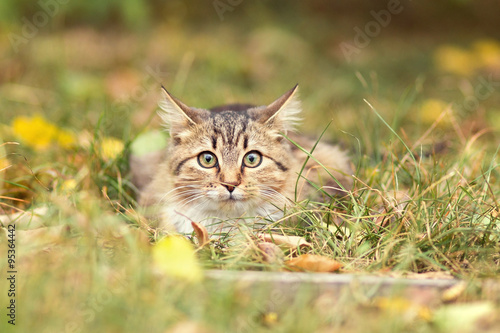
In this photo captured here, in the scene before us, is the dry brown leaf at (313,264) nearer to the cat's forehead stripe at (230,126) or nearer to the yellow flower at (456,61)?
the cat's forehead stripe at (230,126)

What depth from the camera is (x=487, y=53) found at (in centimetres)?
717

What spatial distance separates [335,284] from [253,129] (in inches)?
52.2

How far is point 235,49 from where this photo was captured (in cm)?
723

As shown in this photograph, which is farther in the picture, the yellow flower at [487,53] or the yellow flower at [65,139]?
the yellow flower at [487,53]

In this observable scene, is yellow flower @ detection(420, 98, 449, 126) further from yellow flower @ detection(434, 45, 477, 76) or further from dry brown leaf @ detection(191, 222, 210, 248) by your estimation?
dry brown leaf @ detection(191, 222, 210, 248)

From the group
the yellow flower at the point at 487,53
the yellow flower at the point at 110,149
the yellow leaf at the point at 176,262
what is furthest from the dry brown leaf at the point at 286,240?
the yellow flower at the point at 487,53

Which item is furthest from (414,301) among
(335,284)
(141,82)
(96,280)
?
(141,82)

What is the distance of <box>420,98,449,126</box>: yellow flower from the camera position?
530 cm

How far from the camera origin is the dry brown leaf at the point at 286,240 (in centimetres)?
272

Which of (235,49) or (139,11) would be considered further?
(235,49)

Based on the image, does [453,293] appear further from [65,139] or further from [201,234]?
[65,139]

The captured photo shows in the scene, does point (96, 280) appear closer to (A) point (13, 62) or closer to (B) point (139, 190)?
(B) point (139, 190)

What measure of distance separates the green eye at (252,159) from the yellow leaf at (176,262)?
95cm

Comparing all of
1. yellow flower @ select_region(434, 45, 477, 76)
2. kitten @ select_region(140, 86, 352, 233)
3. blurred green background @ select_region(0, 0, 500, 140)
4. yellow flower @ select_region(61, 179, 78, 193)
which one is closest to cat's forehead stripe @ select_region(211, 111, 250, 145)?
kitten @ select_region(140, 86, 352, 233)
